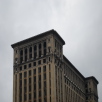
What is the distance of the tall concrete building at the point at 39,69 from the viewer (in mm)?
118000

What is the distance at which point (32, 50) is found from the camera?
12938 centimetres

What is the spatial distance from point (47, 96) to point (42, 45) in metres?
26.4

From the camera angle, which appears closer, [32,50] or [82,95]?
[32,50]

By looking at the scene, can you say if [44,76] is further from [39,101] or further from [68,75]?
[68,75]

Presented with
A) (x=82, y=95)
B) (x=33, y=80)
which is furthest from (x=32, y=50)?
(x=82, y=95)

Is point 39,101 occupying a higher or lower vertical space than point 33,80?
lower

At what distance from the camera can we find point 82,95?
182500 mm

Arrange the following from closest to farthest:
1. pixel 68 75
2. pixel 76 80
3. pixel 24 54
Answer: pixel 24 54
pixel 68 75
pixel 76 80

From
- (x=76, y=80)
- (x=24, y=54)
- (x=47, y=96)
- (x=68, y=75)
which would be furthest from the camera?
(x=76, y=80)

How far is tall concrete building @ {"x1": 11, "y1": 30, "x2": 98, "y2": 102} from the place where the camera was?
118000mm

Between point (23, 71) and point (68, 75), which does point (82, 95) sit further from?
point (23, 71)

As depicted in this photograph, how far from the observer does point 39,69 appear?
123m

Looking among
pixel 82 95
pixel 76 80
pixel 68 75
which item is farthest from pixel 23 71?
pixel 82 95

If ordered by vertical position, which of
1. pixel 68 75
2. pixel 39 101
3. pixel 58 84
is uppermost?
pixel 68 75
